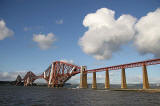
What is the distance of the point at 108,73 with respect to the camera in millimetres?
83625

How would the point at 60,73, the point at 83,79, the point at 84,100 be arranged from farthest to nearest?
1. the point at 60,73
2. the point at 83,79
3. the point at 84,100

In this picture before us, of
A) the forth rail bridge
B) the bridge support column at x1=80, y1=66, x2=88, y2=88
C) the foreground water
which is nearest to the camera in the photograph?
the foreground water

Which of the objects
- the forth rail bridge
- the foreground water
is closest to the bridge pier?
the forth rail bridge

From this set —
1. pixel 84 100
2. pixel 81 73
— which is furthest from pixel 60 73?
pixel 84 100

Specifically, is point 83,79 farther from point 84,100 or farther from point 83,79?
point 84,100

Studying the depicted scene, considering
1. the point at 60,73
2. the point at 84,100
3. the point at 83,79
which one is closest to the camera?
the point at 84,100

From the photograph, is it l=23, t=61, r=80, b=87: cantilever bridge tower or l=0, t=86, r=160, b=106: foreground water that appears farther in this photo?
l=23, t=61, r=80, b=87: cantilever bridge tower

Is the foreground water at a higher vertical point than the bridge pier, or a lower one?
lower

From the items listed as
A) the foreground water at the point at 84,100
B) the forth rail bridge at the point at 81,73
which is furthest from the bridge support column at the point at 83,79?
the foreground water at the point at 84,100

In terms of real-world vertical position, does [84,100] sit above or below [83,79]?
below

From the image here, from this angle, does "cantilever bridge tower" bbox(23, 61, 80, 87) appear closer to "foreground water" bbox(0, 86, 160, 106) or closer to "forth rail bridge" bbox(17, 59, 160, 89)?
"forth rail bridge" bbox(17, 59, 160, 89)

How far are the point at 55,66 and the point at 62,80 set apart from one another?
1721 cm

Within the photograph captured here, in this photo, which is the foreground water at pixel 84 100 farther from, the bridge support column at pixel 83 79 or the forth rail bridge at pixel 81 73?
the bridge support column at pixel 83 79

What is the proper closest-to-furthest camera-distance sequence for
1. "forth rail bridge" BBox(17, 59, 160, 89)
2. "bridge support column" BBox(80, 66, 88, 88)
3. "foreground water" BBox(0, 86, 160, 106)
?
"foreground water" BBox(0, 86, 160, 106)
"forth rail bridge" BBox(17, 59, 160, 89)
"bridge support column" BBox(80, 66, 88, 88)
